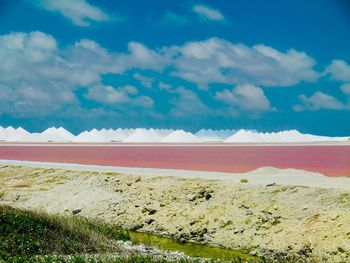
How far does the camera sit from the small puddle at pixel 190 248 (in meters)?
19.2

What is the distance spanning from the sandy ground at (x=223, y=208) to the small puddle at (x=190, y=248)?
0.51 m

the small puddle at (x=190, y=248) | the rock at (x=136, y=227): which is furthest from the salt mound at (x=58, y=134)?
the small puddle at (x=190, y=248)

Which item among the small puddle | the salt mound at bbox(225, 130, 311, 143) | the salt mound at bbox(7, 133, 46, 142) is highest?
the salt mound at bbox(225, 130, 311, 143)

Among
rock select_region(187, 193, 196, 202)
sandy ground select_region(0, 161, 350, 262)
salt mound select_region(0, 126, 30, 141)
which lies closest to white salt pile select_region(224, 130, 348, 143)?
salt mound select_region(0, 126, 30, 141)

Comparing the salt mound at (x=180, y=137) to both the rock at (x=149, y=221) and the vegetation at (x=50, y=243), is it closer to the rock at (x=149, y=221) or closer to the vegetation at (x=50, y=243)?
the rock at (x=149, y=221)

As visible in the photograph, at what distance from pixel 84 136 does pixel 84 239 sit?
157 metres

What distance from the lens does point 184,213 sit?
24.4 m

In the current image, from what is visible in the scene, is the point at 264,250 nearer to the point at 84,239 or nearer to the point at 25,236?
the point at 84,239

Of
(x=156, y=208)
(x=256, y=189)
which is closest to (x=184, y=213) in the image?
(x=156, y=208)

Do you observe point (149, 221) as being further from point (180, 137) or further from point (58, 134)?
point (58, 134)

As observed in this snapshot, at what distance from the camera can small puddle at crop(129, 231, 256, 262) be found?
19.2 metres

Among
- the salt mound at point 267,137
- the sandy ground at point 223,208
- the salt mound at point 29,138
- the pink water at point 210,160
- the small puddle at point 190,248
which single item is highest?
the salt mound at point 267,137

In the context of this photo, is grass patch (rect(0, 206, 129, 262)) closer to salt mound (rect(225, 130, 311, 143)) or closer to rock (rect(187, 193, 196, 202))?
rock (rect(187, 193, 196, 202))

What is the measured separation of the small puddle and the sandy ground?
515mm
